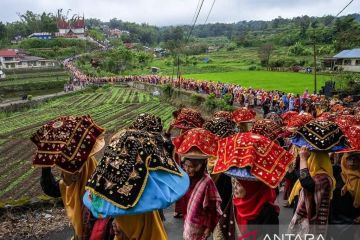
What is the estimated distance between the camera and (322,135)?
3.78m

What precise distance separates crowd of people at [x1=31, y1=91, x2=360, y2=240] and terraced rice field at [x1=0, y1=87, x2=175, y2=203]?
290 inches

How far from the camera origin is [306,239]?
4.07 m

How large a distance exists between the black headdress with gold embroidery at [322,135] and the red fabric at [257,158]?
70 cm

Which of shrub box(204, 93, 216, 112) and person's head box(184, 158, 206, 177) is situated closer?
person's head box(184, 158, 206, 177)

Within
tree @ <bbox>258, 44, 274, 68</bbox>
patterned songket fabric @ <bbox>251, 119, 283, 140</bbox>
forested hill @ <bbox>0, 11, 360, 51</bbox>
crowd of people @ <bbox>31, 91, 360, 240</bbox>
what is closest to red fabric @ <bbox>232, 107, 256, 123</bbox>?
patterned songket fabric @ <bbox>251, 119, 283, 140</bbox>

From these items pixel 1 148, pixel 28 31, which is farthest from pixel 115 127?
pixel 28 31

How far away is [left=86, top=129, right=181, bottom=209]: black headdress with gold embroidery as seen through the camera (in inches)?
89.1

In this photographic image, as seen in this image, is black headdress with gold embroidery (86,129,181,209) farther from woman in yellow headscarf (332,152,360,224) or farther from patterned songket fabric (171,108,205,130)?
patterned songket fabric (171,108,205,130)

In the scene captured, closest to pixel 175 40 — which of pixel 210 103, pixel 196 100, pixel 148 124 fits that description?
pixel 196 100

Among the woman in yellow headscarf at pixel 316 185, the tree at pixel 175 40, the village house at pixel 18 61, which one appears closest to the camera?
the woman in yellow headscarf at pixel 316 185

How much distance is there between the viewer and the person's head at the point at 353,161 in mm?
4181

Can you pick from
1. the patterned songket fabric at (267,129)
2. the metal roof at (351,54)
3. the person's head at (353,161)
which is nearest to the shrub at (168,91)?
the metal roof at (351,54)

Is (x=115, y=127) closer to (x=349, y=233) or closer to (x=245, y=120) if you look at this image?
(x=245, y=120)

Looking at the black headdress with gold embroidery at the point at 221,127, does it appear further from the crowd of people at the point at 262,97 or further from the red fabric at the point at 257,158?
the crowd of people at the point at 262,97
